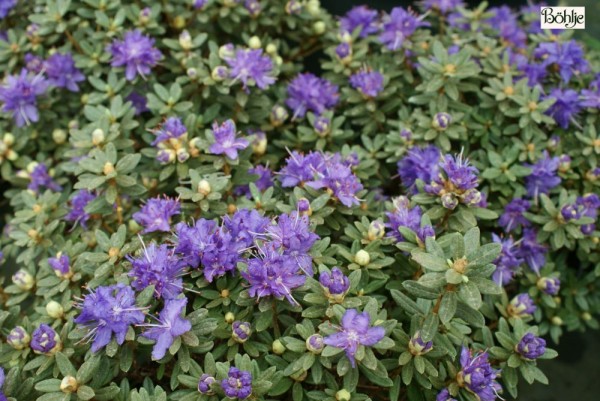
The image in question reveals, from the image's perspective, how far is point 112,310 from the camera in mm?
1640

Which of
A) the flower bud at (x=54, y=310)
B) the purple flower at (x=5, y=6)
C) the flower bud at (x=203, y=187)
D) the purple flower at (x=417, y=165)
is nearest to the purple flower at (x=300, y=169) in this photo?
the flower bud at (x=203, y=187)

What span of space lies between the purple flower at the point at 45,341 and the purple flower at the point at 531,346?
4.68 ft

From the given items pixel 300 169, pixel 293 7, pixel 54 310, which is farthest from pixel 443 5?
pixel 54 310

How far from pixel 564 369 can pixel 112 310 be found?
2.08 metres

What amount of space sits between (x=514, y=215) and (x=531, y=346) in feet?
2.11

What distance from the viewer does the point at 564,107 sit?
8.17 feet

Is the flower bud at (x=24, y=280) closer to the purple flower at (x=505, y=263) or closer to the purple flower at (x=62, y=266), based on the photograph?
the purple flower at (x=62, y=266)

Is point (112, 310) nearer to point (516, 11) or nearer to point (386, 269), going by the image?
point (386, 269)

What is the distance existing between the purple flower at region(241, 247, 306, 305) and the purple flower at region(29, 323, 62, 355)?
2.00 ft

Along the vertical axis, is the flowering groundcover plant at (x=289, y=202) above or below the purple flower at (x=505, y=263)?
above

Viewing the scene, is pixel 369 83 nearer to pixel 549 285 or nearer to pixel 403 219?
pixel 403 219

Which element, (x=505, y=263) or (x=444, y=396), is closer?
(x=444, y=396)

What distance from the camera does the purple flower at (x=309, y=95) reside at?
2.59 m

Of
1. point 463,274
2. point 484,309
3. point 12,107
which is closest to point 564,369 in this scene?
point 484,309
